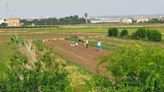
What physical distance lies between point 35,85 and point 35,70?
0.60m

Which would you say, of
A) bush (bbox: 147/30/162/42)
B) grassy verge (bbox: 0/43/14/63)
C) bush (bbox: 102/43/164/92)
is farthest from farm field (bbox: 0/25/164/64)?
bush (bbox: 102/43/164/92)

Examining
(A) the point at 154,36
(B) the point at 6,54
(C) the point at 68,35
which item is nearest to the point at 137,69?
(B) the point at 6,54

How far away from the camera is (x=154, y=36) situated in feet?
233

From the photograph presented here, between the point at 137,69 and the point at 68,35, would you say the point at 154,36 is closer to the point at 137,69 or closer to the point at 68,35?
the point at 68,35

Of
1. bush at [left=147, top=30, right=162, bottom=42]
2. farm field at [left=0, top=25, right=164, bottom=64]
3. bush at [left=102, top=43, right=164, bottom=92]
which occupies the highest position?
bush at [left=102, top=43, right=164, bottom=92]

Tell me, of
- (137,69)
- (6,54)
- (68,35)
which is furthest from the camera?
(68,35)

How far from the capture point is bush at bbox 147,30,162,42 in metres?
70.2

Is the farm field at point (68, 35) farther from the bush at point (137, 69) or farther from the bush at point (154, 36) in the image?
the bush at point (137, 69)

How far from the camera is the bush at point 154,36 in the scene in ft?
230

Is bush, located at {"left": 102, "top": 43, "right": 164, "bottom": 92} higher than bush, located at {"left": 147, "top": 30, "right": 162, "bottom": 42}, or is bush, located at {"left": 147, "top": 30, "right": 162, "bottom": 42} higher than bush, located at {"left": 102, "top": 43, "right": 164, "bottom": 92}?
bush, located at {"left": 102, "top": 43, "right": 164, "bottom": 92}

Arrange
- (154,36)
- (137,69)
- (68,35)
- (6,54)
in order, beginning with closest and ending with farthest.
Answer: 1. (137,69)
2. (6,54)
3. (154,36)
4. (68,35)

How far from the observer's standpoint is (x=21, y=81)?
53.7 feet

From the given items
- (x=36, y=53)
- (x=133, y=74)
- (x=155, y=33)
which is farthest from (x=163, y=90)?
(x=155, y=33)

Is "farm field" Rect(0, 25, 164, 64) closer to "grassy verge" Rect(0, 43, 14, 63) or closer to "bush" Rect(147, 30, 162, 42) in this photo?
"grassy verge" Rect(0, 43, 14, 63)
